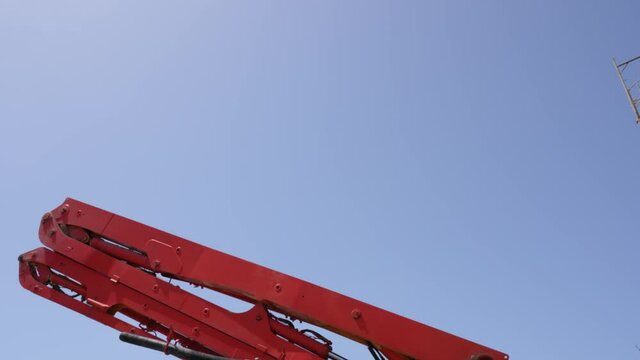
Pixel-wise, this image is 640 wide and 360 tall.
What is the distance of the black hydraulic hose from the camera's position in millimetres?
4109

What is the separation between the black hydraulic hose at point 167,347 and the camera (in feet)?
13.5

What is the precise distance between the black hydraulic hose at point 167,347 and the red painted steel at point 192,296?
0.24 feet

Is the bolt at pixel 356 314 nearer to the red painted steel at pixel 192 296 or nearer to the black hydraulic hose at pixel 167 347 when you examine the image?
the red painted steel at pixel 192 296

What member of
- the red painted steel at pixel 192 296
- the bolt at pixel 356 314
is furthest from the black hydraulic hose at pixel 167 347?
the bolt at pixel 356 314

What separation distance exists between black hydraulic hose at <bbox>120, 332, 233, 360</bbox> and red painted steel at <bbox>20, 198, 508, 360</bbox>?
73 millimetres

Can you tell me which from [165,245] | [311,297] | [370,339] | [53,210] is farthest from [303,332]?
[53,210]

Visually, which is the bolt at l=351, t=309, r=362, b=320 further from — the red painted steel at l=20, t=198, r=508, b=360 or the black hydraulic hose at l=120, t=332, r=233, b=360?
the black hydraulic hose at l=120, t=332, r=233, b=360

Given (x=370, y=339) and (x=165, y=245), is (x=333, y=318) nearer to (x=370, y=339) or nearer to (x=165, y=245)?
(x=370, y=339)

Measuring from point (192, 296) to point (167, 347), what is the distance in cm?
50

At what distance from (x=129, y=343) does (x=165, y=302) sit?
501mm

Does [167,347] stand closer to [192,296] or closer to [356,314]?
[192,296]

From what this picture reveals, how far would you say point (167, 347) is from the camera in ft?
14.0

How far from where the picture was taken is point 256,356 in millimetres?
4117

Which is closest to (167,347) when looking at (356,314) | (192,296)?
(192,296)
